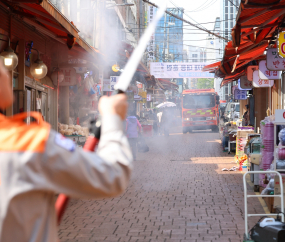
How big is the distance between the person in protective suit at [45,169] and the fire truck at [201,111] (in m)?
30.7

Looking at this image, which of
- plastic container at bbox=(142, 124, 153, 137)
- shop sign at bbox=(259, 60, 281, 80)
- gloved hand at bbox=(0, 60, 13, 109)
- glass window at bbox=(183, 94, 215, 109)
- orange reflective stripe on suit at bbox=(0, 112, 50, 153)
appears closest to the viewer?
orange reflective stripe on suit at bbox=(0, 112, 50, 153)

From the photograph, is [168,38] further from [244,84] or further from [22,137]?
[22,137]

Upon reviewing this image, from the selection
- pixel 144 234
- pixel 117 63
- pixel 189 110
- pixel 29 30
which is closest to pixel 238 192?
pixel 144 234

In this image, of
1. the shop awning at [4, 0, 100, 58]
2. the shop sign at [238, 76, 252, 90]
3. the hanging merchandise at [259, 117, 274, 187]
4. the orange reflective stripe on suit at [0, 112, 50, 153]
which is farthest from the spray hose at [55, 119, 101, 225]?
the shop sign at [238, 76, 252, 90]

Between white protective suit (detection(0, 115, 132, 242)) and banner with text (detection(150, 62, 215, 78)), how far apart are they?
30634 millimetres

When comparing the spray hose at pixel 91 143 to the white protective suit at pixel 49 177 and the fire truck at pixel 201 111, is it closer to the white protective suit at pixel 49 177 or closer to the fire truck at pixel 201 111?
the white protective suit at pixel 49 177

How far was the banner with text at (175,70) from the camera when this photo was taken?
32.1 meters

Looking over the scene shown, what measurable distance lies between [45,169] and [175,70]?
31.2 meters

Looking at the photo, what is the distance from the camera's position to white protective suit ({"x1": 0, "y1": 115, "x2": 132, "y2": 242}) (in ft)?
4.86

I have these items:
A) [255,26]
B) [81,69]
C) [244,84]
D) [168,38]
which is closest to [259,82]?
[244,84]

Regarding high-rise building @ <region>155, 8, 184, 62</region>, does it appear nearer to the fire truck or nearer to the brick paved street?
the fire truck

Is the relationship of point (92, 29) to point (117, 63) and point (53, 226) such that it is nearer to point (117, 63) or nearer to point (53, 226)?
point (117, 63)

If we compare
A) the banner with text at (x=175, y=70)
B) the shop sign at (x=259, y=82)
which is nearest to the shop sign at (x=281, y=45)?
the shop sign at (x=259, y=82)

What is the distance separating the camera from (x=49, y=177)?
1502mm
